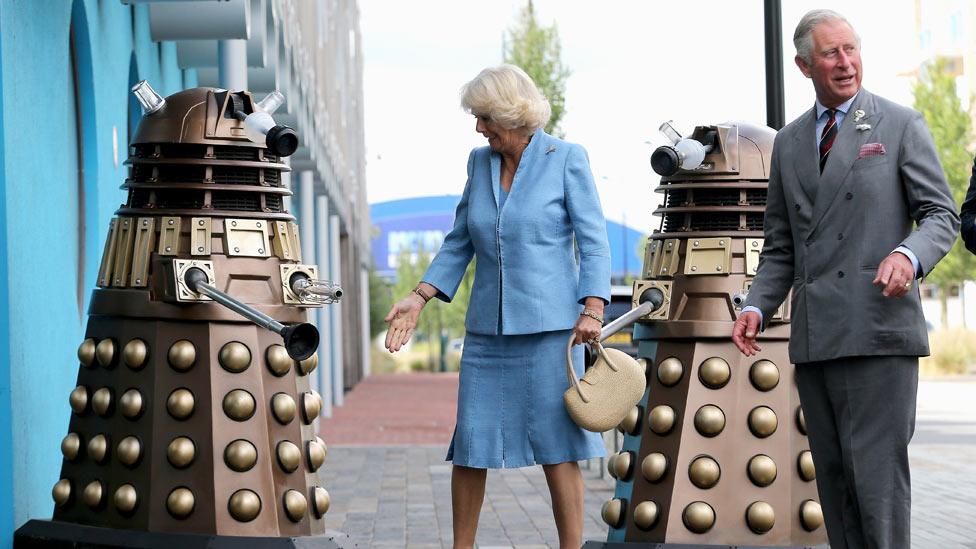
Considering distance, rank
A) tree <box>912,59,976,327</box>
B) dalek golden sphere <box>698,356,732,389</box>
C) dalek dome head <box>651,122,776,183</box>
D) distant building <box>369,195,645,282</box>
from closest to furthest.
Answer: dalek golden sphere <box>698,356,732,389</box> → dalek dome head <box>651,122,776,183</box> → tree <box>912,59,976,327</box> → distant building <box>369,195,645,282</box>

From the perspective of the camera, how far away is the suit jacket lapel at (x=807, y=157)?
457 cm

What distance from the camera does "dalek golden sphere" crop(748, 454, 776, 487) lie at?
19.2 feet

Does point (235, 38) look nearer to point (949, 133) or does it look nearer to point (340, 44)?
point (340, 44)

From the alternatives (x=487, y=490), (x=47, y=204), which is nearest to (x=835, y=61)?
(x=47, y=204)

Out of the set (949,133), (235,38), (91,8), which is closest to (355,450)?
(235,38)

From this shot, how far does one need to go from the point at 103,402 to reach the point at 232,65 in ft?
16.1

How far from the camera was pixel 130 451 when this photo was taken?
5.63 m

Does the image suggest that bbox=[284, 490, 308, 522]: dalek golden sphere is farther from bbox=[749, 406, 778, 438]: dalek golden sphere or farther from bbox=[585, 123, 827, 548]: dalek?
bbox=[749, 406, 778, 438]: dalek golden sphere

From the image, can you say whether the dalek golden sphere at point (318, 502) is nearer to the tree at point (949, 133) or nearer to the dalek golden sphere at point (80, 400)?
the dalek golden sphere at point (80, 400)

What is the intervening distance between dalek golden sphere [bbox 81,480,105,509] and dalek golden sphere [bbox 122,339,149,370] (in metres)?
0.46

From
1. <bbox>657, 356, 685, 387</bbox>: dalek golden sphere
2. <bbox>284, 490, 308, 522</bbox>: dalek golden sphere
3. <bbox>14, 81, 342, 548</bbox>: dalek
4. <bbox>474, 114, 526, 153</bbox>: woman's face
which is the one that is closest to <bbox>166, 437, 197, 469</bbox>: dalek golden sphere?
<bbox>14, 81, 342, 548</bbox>: dalek

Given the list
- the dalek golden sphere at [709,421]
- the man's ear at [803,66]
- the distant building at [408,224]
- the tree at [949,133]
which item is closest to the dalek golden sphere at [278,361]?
the dalek golden sphere at [709,421]

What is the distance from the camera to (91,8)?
8.77 m

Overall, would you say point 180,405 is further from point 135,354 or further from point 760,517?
point 760,517
